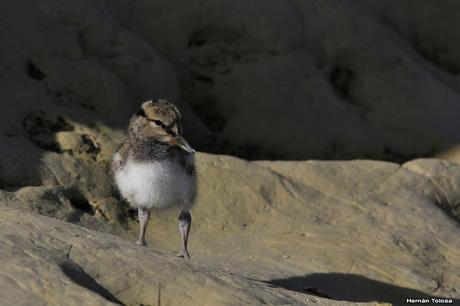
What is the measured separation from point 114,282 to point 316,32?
27.3 ft

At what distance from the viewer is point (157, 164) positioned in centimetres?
880

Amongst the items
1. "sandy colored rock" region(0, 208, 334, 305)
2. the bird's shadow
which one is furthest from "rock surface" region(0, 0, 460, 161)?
"sandy colored rock" region(0, 208, 334, 305)

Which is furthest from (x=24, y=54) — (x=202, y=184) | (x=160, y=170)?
(x=160, y=170)

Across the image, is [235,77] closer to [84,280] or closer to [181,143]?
[181,143]

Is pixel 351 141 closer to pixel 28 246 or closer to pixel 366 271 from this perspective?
pixel 366 271

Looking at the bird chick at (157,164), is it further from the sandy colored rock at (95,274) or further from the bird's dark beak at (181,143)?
the sandy colored rock at (95,274)

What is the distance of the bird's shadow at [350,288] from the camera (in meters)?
9.39

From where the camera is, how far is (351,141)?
14016 mm

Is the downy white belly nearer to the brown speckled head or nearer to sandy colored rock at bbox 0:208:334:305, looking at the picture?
the brown speckled head

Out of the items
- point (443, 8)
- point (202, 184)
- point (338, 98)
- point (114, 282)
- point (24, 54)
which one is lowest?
point (114, 282)

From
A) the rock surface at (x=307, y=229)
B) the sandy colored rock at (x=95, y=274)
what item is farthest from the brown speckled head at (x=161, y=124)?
the sandy colored rock at (x=95, y=274)

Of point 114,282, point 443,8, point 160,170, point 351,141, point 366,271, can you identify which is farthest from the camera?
point 443,8

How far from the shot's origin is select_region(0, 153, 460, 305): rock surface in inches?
297

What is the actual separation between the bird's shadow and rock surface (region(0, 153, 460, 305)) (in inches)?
0.5
